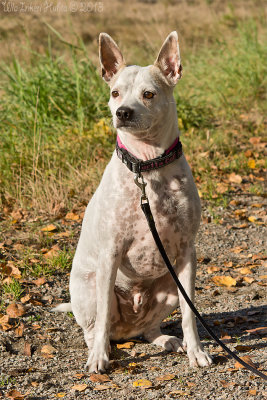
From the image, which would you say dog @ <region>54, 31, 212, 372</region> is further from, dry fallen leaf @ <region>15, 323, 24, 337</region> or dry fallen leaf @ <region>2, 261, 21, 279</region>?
dry fallen leaf @ <region>2, 261, 21, 279</region>

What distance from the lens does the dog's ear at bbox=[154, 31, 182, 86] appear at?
323 cm

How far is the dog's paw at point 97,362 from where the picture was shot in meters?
3.20

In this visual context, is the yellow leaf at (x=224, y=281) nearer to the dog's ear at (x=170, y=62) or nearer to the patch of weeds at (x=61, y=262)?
the patch of weeds at (x=61, y=262)

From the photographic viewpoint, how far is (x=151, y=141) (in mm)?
3180

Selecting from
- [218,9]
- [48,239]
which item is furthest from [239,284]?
[218,9]

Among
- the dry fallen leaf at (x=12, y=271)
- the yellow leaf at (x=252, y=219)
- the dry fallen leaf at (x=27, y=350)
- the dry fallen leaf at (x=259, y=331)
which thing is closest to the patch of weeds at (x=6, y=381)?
the dry fallen leaf at (x=27, y=350)

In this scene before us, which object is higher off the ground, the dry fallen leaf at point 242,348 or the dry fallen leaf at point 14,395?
the dry fallen leaf at point 242,348

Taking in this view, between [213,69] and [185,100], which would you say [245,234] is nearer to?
[185,100]

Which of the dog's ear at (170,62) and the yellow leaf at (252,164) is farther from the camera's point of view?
the yellow leaf at (252,164)

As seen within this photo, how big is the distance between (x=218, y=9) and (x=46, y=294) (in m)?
19.3

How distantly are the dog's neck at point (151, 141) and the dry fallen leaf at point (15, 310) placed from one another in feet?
5.39

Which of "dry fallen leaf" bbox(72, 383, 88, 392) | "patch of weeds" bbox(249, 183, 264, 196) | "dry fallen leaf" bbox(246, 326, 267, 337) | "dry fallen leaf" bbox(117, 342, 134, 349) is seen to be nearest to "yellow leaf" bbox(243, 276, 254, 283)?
"dry fallen leaf" bbox(246, 326, 267, 337)

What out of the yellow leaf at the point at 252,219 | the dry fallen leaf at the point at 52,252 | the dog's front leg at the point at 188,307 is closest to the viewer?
the dog's front leg at the point at 188,307

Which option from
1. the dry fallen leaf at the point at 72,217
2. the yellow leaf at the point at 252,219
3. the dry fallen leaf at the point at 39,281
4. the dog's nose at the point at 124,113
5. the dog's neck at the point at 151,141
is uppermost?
the dog's nose at the point at 124,113
